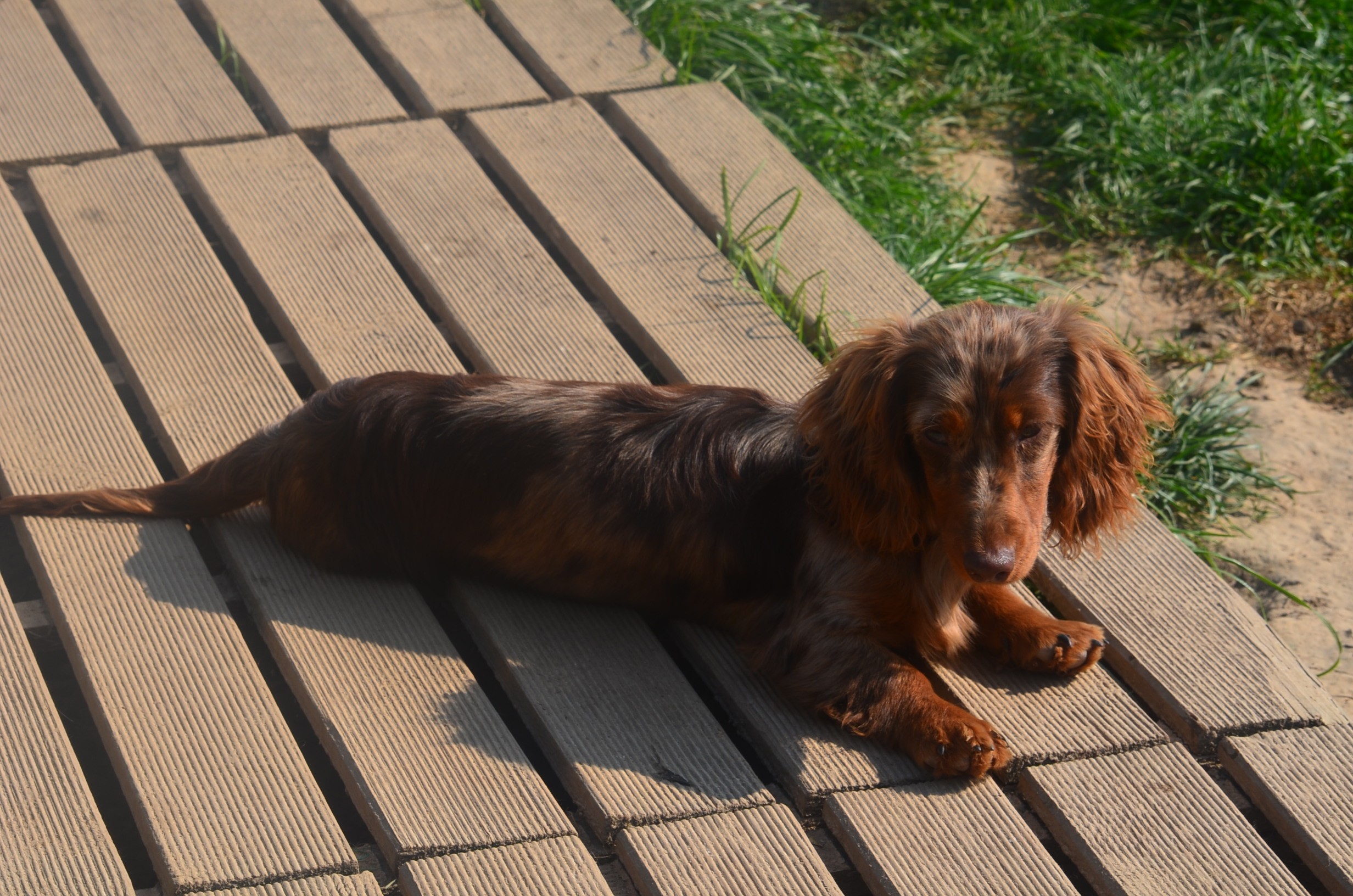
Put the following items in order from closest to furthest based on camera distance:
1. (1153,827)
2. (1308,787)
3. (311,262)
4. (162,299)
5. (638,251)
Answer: (1153,827)
(1308,787)
(162,299)
(311,262)
(638,251)

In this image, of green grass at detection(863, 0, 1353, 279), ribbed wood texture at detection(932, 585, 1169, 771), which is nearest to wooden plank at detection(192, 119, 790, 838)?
ribbed wood texture at detection(932, 585, 1169, 771)

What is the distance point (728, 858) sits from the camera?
95.0 inches

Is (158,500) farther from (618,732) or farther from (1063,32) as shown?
(1063,32)

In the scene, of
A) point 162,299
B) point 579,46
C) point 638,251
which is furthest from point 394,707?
point 579,46

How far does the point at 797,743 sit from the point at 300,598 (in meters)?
1.01

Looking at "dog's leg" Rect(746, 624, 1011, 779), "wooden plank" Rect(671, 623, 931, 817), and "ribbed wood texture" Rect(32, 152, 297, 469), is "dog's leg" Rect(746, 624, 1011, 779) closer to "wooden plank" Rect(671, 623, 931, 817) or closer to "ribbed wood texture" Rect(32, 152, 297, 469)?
"wooden plank" Rect(671, 623, 931, 817)

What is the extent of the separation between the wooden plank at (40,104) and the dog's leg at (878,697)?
99.9 inches

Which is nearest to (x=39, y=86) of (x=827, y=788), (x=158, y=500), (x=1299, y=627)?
(x=158, y=500)

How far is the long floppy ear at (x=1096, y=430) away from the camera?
2.63 m

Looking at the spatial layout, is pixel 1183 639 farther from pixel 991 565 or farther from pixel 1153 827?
Answer: pixel 991 565

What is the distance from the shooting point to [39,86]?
4.29m

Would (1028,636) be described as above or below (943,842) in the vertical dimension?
above

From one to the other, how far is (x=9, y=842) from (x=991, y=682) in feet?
5.72

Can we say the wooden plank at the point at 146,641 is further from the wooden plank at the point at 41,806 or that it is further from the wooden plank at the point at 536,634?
the wooden plank at the point at 536,634
